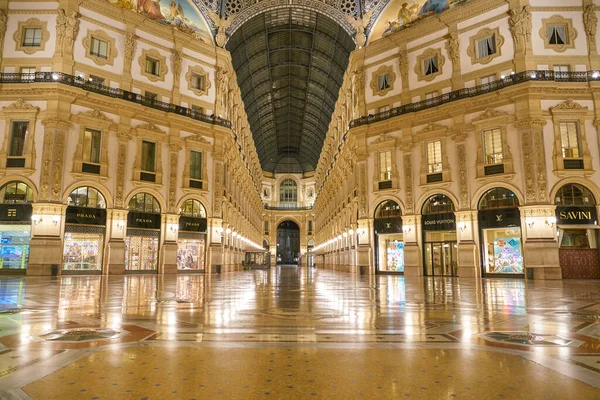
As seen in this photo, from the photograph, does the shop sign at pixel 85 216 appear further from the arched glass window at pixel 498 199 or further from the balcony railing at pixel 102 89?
the arched glass window at pixel 498 199

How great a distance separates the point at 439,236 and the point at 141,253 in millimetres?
22854

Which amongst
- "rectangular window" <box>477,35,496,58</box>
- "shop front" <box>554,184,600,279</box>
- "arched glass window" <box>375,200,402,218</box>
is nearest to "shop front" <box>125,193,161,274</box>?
"arched glass window" <box>375,200,402,218</box>

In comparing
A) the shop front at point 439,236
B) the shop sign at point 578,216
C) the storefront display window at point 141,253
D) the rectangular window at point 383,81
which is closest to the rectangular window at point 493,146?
the shop front at point 439,236

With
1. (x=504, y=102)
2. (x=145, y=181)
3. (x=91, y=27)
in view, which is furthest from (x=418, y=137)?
(x=91, y=27)

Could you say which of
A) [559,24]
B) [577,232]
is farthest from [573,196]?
[559,24]

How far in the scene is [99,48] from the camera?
3034 centimetres

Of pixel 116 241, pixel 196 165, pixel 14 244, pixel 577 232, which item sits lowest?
pixel 14 244

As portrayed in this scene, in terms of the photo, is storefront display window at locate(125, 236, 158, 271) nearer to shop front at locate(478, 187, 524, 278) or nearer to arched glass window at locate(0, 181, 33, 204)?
arched glass window at locate(0, 181, 33, 204)

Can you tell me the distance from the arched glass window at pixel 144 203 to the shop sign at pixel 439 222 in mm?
20886

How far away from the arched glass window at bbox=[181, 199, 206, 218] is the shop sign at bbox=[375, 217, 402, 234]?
1468cm

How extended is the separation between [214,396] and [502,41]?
3180cm

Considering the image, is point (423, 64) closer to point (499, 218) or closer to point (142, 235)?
point (499, 218)

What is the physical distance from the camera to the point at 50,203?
1045 inches

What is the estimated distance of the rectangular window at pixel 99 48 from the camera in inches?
1180
